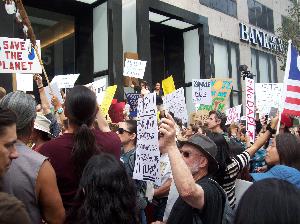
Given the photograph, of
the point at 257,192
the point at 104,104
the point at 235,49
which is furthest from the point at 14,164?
the point at 235,49

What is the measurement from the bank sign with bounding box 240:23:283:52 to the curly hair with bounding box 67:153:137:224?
21.1m

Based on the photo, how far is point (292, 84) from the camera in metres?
5.37

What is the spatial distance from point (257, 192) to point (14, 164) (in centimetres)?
141

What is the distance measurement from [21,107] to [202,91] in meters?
6.84

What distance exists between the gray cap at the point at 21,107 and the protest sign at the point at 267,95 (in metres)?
6.69

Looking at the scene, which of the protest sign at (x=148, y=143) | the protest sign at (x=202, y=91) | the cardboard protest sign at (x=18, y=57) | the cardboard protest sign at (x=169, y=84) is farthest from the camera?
the protest sign at (x=202, y=91)

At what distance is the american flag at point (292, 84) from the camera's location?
5.32m

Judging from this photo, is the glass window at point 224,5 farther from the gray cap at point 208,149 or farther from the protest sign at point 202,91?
the gray cap at point 208,149

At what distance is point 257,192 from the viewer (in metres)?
1.54

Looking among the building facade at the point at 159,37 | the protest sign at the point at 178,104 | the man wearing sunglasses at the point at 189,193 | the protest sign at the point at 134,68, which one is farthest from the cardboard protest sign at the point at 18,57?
the building facade at the point at 159,37

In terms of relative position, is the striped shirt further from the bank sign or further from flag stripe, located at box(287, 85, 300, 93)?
the bank sign

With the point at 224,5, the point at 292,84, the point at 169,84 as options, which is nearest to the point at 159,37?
the point at 224,5

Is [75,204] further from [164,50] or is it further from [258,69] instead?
[258,69]

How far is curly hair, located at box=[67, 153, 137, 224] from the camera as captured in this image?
2.19 meters
